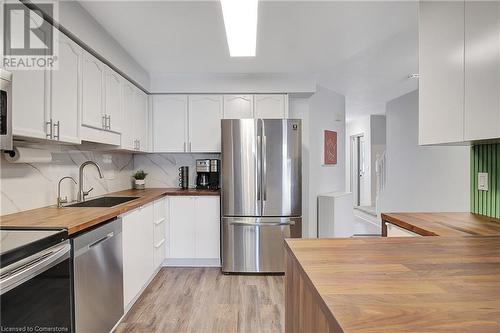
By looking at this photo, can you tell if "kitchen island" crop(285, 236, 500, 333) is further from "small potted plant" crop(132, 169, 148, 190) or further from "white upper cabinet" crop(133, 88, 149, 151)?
"small potted plant" crop(132, 169, 148, 190)

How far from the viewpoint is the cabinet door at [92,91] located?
2.21m

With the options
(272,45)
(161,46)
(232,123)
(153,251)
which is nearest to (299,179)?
(232,123)

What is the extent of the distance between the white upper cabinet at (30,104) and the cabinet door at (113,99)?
0.81m

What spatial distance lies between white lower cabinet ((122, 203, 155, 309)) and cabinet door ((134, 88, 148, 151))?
0.94 meters

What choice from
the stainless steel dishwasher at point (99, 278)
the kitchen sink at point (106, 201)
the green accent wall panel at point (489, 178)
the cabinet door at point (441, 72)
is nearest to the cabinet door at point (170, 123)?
the kitchen sink at point (106, 201)

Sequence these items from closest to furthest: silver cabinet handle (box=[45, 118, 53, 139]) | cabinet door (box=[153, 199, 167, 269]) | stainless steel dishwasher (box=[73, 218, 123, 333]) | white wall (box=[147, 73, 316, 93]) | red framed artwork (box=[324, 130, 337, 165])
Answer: stainless steel dishwasher (box=[73, 218, 123, 333])
silver cabinet handle (box=[45, 118, 53, 139])
cabinet door (box=[153, 199, 167, 269])
white wall (box=[147, 73, 316, 93])
red framed artwork (box=[324, 130, 337, 165])

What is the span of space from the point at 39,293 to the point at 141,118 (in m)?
2.52

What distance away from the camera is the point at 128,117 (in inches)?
120

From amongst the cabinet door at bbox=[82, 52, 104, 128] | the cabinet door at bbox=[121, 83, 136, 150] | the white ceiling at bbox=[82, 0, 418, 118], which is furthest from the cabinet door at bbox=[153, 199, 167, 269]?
the white ceiling at bbox=[82, 0, 418, 118]

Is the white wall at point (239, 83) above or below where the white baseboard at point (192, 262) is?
above

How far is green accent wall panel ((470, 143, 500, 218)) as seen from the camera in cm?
170

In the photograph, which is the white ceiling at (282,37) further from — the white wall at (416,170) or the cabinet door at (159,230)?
the cabinet door at (159,230)

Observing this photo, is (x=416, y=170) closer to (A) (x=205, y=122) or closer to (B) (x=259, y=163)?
(B) (x=259, y=163)

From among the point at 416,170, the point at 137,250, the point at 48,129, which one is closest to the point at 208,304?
the point at 137,250
